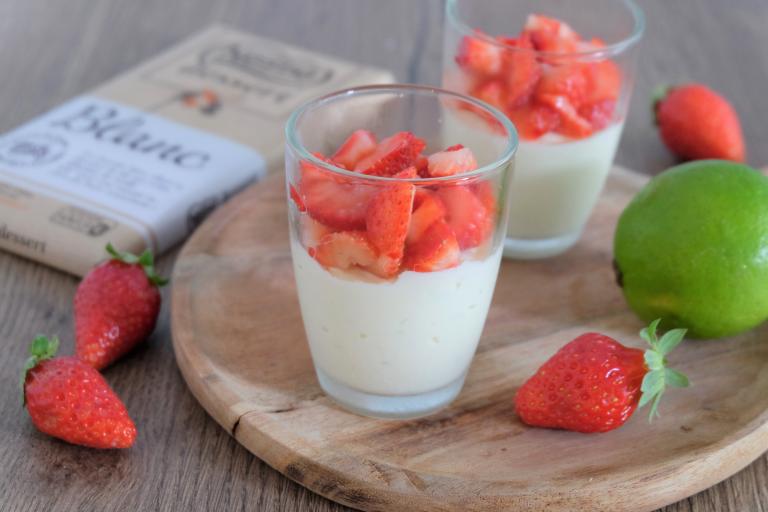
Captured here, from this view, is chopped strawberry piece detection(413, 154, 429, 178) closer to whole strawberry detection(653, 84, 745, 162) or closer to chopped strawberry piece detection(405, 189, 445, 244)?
chopped strawberry piece detection(405, 189, 445, 244)

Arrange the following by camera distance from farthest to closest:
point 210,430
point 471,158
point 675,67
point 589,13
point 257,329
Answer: point 675,67
point 589,13
point 257,329
point 210,430
point 471,158

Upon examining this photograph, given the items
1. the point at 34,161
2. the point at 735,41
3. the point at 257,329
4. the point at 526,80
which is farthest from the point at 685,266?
the point at 735,41

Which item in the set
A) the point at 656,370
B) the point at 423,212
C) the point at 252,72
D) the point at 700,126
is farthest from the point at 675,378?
the point at 252,72

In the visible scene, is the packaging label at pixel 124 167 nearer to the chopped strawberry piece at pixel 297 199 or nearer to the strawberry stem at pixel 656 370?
the chopped strawberry piece at pixel 297 199

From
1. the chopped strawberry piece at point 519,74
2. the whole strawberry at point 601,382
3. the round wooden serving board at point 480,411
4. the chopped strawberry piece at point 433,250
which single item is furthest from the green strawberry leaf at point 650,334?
the chopped strawberry piece at point 519,74

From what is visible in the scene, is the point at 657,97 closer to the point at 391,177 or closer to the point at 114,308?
the point at 391,177

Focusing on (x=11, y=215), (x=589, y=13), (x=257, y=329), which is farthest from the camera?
(x=589, y=13)

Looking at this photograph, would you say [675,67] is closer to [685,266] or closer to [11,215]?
[685,266]
